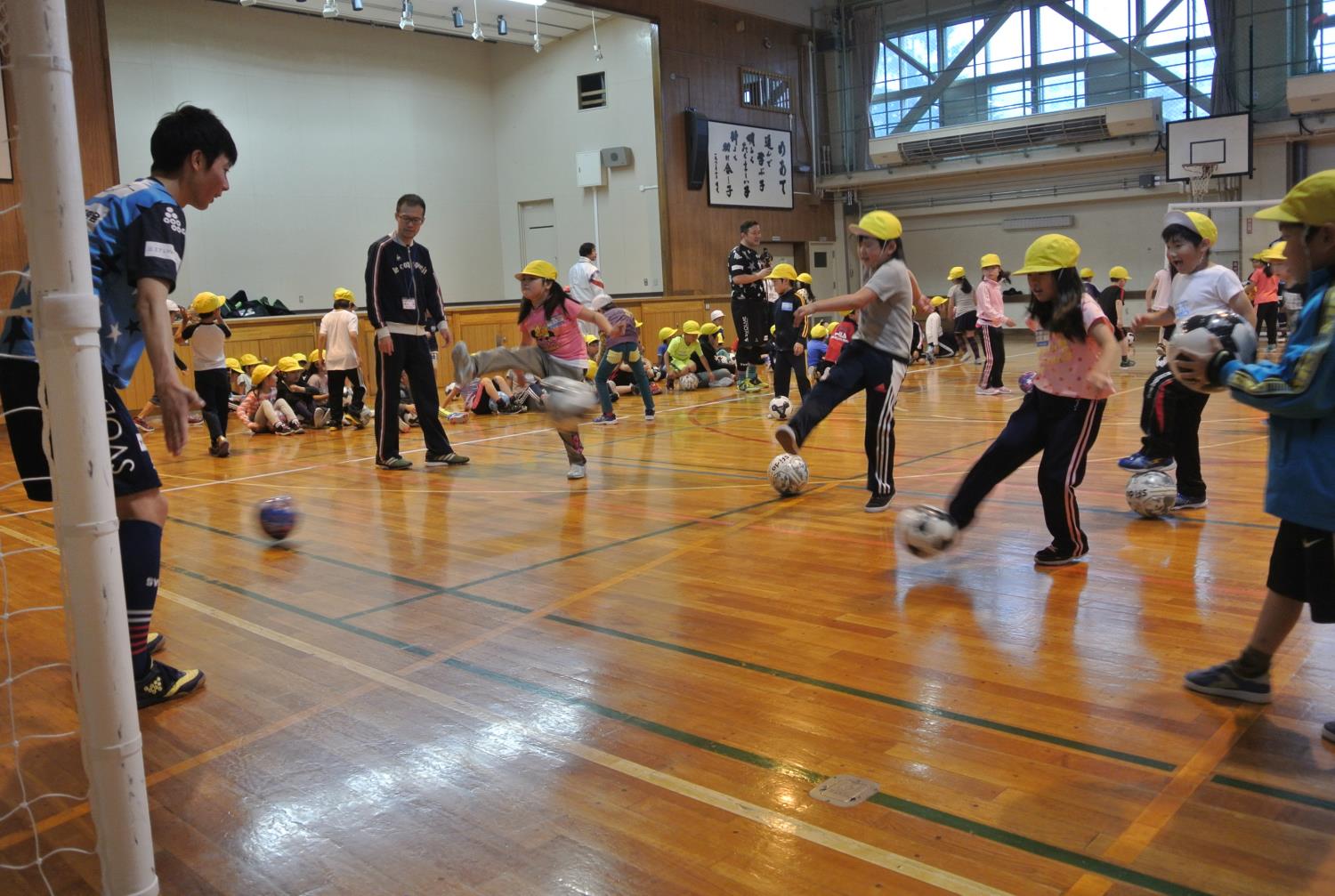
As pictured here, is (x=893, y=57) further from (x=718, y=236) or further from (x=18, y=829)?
(x=18, y=829)

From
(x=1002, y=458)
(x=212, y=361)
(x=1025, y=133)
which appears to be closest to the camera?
(x=1002, y=458)

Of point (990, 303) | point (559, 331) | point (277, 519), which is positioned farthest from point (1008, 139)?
point (277, 519)

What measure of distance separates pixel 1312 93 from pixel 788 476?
1652cm

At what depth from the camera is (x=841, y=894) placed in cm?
215

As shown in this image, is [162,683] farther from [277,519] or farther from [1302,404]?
[1302,404]

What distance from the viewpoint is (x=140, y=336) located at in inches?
131

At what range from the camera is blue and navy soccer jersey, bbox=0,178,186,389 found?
3127mm

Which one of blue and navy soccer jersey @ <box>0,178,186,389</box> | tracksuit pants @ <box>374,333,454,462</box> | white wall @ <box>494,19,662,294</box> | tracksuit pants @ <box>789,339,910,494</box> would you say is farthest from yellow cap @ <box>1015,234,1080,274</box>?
white wall @ <box>494,19,662,294</box>

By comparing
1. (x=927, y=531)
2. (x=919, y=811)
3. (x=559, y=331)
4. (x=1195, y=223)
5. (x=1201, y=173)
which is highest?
(x=1201, y=173)

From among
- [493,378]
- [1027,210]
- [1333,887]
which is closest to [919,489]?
[1333,887]

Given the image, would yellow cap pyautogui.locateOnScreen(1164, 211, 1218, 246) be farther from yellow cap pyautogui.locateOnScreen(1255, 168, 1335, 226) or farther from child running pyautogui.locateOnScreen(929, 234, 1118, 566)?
yellow cap pyautogui.locateOnScreen(1255, 168, 1335, 226)

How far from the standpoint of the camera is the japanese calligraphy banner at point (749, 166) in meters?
20.9

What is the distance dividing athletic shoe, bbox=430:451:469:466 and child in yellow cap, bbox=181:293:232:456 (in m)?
2.55

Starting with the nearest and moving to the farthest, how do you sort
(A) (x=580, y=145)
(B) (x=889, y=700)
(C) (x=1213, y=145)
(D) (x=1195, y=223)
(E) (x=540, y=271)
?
1. (B) (x=889, y=700)
2. (D) (x=1195, y=223)
3. (E) (x=540, y=271)
4. (C) (x=1213, y=145)
5. (A) (x=580, y=145)
